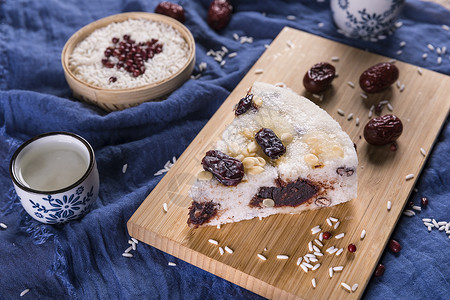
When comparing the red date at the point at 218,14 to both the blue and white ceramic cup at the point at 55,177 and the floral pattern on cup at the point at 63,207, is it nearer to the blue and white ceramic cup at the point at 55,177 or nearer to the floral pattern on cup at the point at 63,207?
the blue and white ceramic cup at the point at 55,177

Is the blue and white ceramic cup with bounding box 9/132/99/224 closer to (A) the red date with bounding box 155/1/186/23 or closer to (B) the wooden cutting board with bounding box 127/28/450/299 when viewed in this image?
(B) the wooden cutting board with bounding box 127/28/450/299

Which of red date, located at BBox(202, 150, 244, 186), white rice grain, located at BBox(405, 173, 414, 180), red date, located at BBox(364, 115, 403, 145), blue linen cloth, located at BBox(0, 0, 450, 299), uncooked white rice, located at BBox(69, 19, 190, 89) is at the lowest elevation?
blue linen cloth, located at BBox(0, 0, 450, 299)

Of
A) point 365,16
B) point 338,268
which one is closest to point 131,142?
point 338,268

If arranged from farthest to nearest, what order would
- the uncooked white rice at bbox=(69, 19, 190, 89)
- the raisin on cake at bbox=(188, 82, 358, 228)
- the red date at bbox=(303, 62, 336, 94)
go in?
the uncooked white rice at bbox=(69, 19, 190, 89)
the red date at bbox=(303, 62, 336, 94)
the raisin on cake at bbox=(188, 82, 358, 228)

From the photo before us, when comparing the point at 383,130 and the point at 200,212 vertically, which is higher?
the point at 383,130

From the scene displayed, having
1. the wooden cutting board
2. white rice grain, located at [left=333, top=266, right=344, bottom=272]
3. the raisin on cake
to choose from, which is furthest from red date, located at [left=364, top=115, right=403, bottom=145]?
white rice grain, located at [left=333, top=266, right=344, bottom=272]

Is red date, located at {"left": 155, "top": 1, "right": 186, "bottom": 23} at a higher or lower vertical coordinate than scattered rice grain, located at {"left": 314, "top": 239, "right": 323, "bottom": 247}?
higher

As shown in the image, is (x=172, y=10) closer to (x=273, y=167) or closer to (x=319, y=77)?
(x=319, y=77)

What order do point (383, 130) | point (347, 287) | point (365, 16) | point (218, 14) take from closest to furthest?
point (347, 287), point (383, 130), point (365, 16), point (218, 14)
